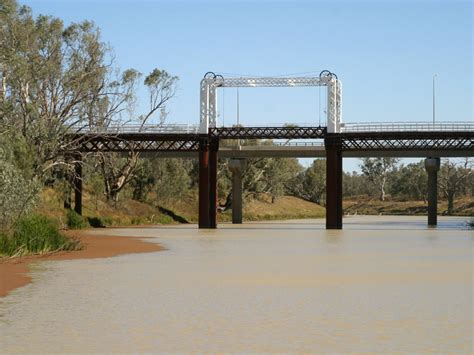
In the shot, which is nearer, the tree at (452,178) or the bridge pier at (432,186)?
the bridge pier at (432,186)

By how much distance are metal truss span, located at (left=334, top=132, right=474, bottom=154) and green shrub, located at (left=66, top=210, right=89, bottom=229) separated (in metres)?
24.6

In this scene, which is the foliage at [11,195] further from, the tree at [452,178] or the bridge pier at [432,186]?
the tree at [452,178]

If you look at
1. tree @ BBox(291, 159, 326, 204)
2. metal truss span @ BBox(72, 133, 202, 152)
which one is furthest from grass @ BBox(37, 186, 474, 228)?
tree @ BBox(291, 159, 326, 204)

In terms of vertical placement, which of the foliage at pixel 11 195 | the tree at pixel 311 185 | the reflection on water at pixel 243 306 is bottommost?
the reflection on water at pixel 243 306

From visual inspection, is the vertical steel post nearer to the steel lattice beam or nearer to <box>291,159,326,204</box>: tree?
the steel lattice beam

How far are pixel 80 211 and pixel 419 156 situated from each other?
36943 millimetres

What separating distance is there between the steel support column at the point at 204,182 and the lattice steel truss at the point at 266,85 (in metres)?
1.57

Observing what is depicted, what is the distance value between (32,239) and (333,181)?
42.6 meters

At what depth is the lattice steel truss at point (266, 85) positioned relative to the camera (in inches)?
3031

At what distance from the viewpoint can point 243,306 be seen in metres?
21.6

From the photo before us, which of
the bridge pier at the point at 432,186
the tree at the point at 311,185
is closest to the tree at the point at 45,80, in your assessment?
the bridge pier at the point at 432,186

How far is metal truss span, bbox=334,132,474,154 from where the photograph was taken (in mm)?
76312

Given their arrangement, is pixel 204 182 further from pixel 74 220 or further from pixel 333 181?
pixel 74 220

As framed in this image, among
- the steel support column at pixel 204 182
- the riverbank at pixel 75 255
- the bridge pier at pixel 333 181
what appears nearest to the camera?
the riverbank at pixel 75 255
